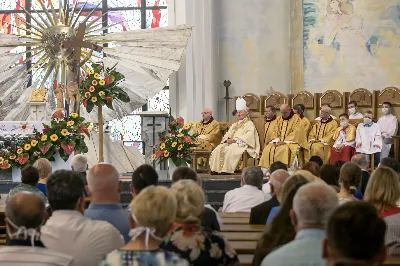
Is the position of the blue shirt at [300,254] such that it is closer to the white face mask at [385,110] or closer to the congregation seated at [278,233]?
the congregation seated at [278,233]

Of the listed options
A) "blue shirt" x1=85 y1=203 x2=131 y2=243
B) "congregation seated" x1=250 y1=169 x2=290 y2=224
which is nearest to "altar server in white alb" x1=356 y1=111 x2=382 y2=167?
"congregation seated" x1=250 y1=169 x2=290 y2=224

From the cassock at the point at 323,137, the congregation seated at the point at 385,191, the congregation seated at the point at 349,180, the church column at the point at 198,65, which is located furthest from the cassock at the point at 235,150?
the congregation seated at the point at 385,191

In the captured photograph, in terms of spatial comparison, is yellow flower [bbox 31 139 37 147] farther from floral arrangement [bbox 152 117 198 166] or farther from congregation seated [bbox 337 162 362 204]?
congregation seated [bbox 337 162 362 204]

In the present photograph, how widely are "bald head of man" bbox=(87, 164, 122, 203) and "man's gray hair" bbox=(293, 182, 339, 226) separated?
1.66m

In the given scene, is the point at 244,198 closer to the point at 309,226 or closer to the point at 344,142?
the point at 309,226

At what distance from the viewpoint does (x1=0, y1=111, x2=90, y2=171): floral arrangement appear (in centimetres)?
1145

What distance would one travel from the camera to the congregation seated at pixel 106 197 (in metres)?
4.87

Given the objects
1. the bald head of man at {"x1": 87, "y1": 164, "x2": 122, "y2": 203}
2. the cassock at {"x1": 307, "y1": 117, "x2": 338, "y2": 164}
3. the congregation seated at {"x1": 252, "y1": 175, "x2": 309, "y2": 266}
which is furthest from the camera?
the cassock at {"x1": 307, "y1": 117, "x2": 338, "y2": 164}

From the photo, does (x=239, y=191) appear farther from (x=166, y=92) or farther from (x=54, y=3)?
(x=54, y=3)

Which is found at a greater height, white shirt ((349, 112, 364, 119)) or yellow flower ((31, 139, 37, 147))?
white shirt ((349, 112, 364, 119))

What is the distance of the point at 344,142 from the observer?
48.2 feet

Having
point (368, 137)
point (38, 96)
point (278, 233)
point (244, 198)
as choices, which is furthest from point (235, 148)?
point (278, 233)

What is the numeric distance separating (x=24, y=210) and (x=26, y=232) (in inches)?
3.7

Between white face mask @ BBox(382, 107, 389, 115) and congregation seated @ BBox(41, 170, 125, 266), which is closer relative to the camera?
congregation seated @ BBox(41, 170, 125, 266)
